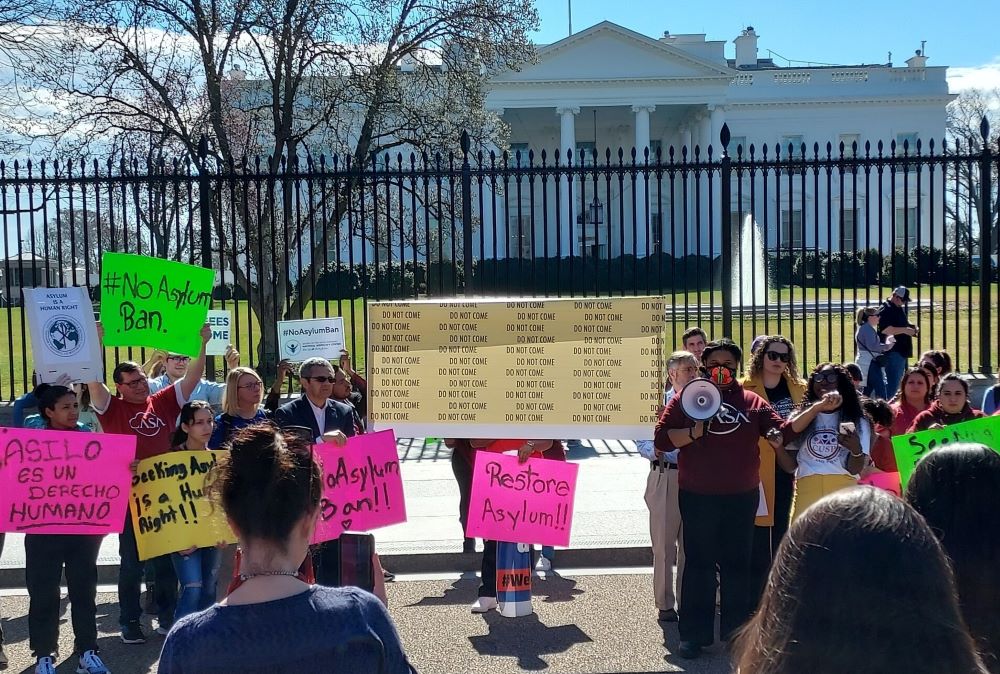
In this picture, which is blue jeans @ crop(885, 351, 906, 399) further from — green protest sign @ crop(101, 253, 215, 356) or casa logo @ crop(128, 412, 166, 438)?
casa logo @ crop(128, 412, 166, 438)

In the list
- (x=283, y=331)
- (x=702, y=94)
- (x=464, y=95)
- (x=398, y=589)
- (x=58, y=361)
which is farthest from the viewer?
(x=702, y=94)

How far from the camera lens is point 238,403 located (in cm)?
599

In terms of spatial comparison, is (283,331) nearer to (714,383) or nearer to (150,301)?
(150,301)

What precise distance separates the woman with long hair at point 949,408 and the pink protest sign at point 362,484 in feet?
10.6

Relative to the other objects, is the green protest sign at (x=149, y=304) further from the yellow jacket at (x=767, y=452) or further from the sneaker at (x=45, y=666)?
the yellow jacket at (x=767, y=452)

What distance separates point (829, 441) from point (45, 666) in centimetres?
443

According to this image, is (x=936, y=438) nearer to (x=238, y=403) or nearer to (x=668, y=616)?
(x=668, y=616)

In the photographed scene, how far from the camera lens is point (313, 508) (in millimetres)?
2371

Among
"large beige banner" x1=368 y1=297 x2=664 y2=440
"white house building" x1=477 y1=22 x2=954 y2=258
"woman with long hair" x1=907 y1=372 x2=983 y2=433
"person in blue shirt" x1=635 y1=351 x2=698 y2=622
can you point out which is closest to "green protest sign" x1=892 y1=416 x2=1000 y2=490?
"woman with long hair" x1=907 y1=372 x2=983 y2=433

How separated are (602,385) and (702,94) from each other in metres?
41.2

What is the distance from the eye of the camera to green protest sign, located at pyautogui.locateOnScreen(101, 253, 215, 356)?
7074 millimetres

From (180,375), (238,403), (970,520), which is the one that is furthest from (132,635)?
(970,520)

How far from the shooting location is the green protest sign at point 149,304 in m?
7.07

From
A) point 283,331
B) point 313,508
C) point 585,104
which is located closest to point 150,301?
point 283,331
